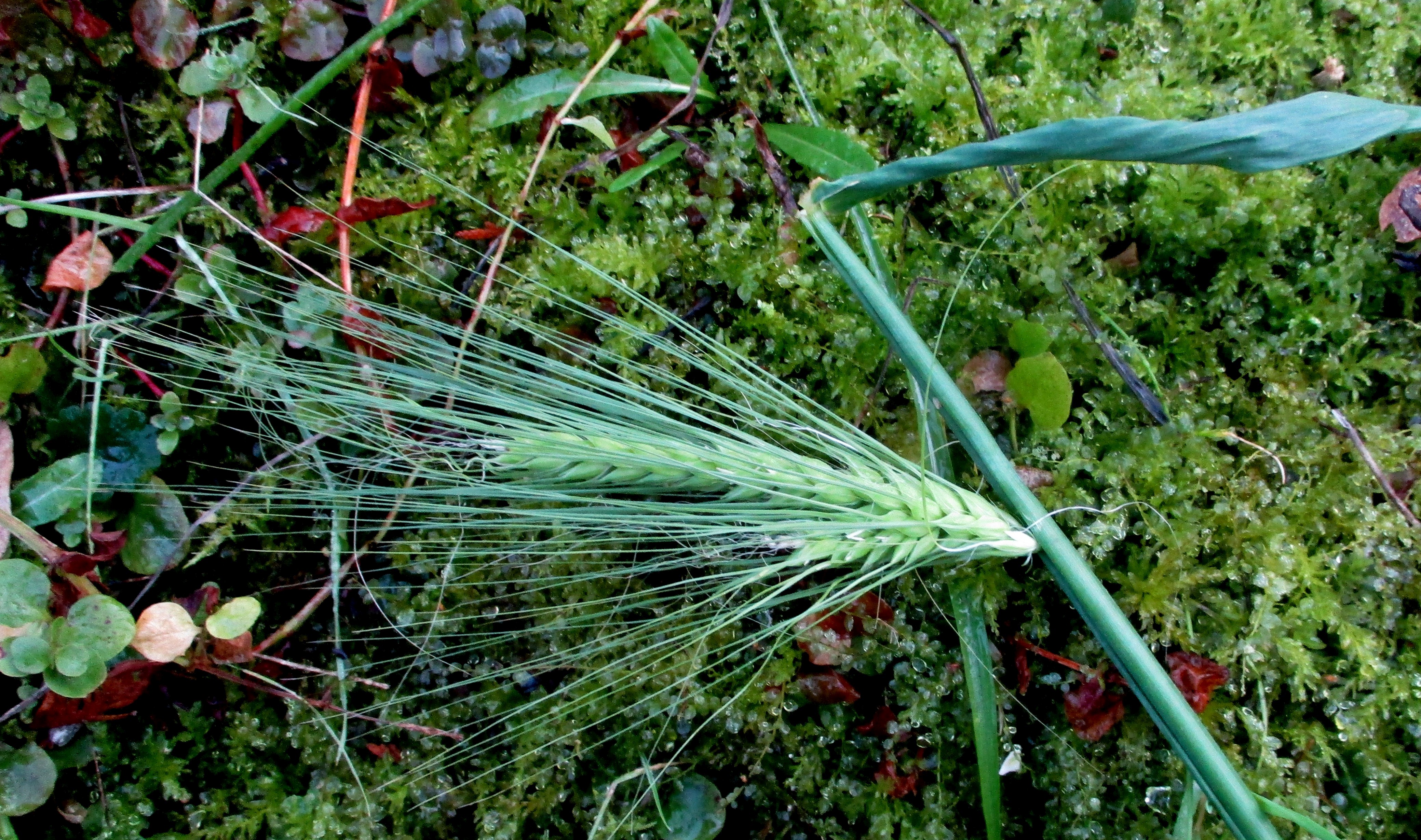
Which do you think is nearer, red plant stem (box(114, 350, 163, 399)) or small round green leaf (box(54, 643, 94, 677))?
small round green leaf (box(54, 643, 94, 677))

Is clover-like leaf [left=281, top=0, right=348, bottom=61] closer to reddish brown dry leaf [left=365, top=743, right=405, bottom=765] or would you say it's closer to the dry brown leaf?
the dry brown leaf

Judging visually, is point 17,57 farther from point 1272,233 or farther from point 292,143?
point 1272,233

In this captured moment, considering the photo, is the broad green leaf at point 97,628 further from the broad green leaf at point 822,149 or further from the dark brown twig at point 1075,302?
the dark brown twig at point 1075,302

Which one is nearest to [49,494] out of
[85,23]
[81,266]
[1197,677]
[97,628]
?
[97,628]

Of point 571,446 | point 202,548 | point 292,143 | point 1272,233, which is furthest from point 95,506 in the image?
point 1272,233

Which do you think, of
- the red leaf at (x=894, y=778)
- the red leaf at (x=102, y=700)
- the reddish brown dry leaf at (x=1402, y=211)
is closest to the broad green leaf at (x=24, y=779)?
the red leaf at (x=102, y=700)

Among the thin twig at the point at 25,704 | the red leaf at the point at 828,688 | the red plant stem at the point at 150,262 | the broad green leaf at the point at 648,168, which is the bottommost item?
the thin twig at the point at 25,704

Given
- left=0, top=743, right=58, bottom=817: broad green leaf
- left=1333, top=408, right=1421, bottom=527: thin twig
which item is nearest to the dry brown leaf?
left=0, top=743, right=58, bottom=817: broad green leaf
